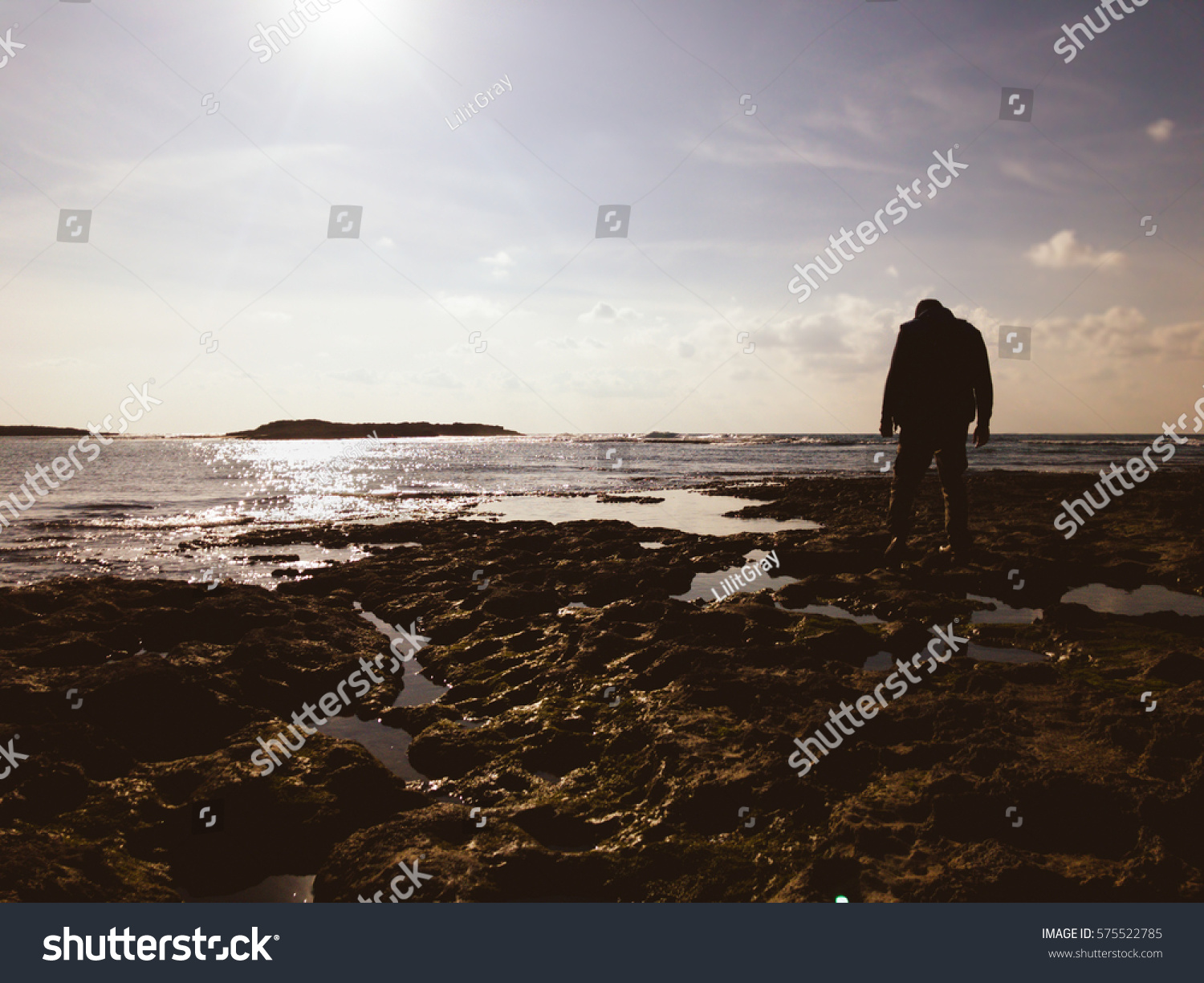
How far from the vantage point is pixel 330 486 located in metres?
41.6

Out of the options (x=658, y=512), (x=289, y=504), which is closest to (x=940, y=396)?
(x=658, y=512)

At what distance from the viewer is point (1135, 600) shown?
8531 mm

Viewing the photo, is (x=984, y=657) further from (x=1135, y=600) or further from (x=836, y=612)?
(x=1135, y=600)

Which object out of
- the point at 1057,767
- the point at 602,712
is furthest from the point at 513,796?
the point at 1057,767

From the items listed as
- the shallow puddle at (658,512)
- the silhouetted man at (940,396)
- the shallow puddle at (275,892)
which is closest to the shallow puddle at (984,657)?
the silhouetted man at (940,396)

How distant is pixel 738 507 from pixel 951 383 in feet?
44.2

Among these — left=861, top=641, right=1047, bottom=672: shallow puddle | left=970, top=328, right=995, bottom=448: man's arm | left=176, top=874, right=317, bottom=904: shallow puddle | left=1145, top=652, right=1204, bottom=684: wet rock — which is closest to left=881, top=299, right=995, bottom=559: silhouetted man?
left=970, top=328, right=995, bottom=448: man's arm

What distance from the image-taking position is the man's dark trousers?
9562mm

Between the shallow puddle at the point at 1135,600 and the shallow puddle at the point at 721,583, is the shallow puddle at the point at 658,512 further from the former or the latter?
the shallow puddle at the point at 1135,600

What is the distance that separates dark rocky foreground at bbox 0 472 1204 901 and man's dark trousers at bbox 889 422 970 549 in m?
0.91

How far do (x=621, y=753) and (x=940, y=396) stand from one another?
7398mm

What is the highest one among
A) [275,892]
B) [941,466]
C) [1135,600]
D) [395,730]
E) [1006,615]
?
[941,466]

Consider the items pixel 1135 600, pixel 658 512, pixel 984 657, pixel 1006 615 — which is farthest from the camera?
pixel 658 512

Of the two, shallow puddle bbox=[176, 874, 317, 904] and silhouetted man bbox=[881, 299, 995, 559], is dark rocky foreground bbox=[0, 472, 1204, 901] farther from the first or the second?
silhouetted man bbox=[881, 299, 995, 559]
